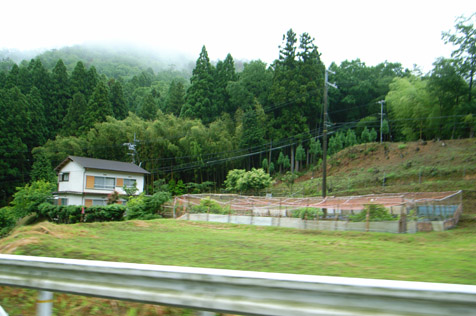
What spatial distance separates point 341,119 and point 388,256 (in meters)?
70.6

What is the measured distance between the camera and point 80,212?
29078mm

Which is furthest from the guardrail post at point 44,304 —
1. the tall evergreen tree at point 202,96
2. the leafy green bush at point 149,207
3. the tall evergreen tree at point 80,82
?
the tall evergreen tree at point 80,82

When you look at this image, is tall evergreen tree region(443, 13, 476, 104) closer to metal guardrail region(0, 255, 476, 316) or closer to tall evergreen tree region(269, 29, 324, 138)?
tall evergreen tree region(269, 29, 324, 138)

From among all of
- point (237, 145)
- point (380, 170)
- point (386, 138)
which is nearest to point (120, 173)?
point (237, 145)

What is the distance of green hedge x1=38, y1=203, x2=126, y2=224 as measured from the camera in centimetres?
2711

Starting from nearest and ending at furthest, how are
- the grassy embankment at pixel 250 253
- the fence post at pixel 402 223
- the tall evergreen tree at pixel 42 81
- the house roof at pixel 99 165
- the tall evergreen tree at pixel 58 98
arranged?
1. the grassy embankment at pixel 250 253
2. the fence post at pixel 402 223
3. the house roof at pixel 99 165
4. the tall evergreen tree at pixel 58 98
5. the tall evergreen tree at pixel 42 81

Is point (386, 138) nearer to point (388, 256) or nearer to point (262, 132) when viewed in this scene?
point (262, 132)

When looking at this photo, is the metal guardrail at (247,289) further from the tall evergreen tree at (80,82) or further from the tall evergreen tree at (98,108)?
the tall evergreen tree at (80,82)

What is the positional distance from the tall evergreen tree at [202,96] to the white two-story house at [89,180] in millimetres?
24869

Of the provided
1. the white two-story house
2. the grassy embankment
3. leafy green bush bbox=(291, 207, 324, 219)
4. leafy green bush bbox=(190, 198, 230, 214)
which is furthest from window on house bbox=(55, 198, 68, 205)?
leafy green bush bbox=(291, 207, 324, 219)

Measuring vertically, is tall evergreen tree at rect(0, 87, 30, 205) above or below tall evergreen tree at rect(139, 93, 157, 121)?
below

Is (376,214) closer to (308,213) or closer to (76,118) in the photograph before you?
(308,213)

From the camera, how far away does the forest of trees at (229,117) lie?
167ft

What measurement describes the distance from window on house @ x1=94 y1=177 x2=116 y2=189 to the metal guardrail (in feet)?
125
